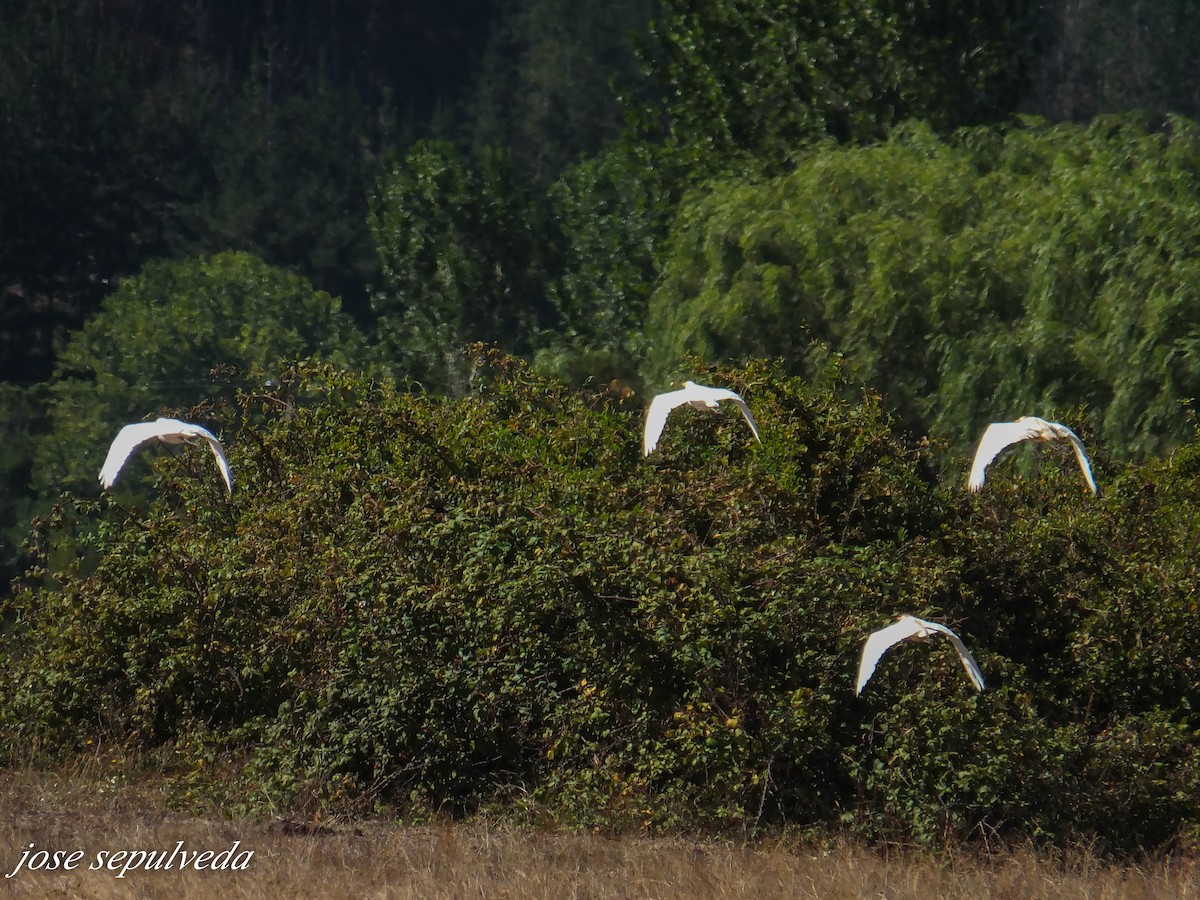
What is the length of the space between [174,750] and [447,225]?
2484 cm

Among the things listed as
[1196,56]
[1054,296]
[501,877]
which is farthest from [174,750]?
[1196,56]

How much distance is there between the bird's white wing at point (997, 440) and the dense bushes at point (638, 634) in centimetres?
48

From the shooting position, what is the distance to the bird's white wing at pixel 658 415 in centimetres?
809

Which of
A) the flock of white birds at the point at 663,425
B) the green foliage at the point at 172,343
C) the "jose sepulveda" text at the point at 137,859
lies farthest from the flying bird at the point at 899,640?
the green foliage at the point at 172,343

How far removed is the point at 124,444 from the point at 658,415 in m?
2.62

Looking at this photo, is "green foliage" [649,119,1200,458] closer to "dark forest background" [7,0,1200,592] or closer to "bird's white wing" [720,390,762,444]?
"dark forest background" [7,0,1200,592]

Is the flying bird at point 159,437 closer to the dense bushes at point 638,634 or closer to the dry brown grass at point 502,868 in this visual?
the dense bushes at point 638,634

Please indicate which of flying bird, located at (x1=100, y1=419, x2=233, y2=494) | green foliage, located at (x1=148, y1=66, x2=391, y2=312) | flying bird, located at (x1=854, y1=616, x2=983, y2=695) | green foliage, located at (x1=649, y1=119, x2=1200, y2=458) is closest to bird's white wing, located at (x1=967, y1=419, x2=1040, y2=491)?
flying bird, located at (x1=854, y1=616, x2=983, y2=695)

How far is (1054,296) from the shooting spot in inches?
564

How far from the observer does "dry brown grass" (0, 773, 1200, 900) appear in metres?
6.08

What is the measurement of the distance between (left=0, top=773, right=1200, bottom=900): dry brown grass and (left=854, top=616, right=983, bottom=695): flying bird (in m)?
0.76

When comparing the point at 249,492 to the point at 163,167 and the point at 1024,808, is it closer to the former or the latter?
the point at 1024,808

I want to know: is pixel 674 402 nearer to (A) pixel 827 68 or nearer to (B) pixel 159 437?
(B) pixel 159 437

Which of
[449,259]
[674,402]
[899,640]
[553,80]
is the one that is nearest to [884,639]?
[899,640]
